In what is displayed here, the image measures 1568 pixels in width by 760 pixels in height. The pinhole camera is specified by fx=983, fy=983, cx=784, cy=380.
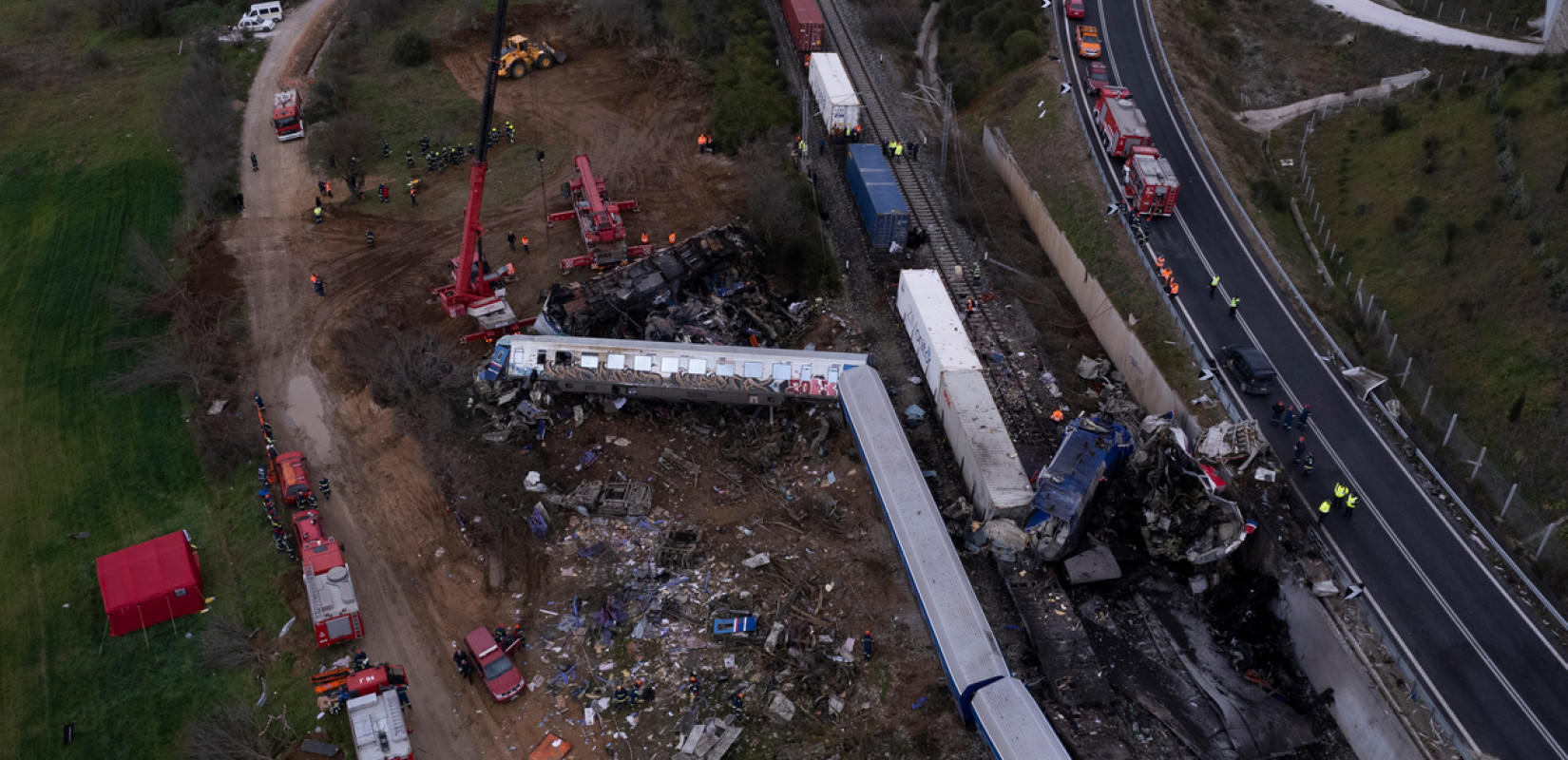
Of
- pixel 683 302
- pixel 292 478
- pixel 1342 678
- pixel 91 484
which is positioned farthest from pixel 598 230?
pixel 1342 678

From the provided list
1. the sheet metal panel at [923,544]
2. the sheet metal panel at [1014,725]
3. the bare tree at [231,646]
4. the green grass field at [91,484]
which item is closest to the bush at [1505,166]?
the sheet metal panel at [923,544]

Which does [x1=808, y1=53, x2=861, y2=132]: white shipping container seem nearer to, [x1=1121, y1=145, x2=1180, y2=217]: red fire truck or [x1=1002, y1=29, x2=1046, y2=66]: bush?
[x1=1002, y1=29, x2=1046, y2=66]: bush

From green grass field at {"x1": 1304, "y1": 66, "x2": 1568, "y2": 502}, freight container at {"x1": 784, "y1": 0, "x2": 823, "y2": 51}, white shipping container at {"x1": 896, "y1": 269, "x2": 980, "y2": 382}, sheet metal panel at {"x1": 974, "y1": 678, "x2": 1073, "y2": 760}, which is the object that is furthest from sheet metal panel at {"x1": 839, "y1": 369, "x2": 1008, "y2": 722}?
freight container at {"x1": 784, "y1": 0, "x2": 823, "y2": 51}

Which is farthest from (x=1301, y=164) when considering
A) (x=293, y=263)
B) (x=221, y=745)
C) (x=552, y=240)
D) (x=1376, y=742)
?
(x=221, y=745)

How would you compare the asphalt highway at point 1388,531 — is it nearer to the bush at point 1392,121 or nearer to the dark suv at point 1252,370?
the dark suv at point 1252,370

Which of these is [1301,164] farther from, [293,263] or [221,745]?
[221,745]

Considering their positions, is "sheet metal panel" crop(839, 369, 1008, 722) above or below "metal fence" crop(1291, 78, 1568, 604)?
below

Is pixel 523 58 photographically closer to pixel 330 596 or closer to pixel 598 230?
pixel 598 230
